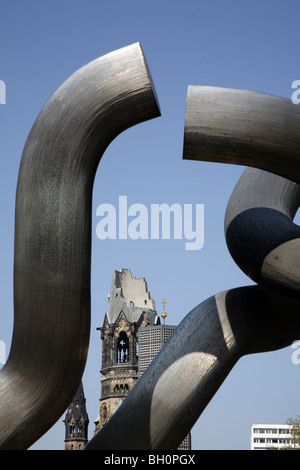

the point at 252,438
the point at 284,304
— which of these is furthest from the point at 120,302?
the point at 284,304

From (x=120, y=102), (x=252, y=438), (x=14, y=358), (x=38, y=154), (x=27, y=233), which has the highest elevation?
(x=252, y=438)

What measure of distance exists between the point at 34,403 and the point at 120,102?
5.46 feet

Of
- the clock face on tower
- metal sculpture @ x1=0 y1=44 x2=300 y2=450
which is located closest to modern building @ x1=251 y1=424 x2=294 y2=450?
the clock face on tower

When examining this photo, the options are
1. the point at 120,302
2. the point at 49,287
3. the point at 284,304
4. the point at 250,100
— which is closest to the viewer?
the point at 49,287

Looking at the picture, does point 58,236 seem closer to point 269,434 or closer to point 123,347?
point 123,347

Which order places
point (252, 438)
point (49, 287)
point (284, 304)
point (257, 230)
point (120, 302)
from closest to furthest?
point (49, 287) → point (257, 230) → point (284, 304) → point (120, 302) → point (252, 438)

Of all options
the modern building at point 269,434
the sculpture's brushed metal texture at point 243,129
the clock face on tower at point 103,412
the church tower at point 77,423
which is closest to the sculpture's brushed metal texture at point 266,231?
the sculpture's brushed metal texture at point 243,129

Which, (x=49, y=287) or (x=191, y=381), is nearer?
(x=49, y=287)

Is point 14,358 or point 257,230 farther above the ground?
point 257,230

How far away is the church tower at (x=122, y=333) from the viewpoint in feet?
172

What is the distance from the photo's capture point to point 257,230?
4.43 m

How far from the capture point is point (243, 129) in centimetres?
393

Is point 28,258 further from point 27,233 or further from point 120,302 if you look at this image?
point 120,302

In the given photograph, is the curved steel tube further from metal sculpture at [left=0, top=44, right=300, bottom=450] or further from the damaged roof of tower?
the damaged roof of tower
